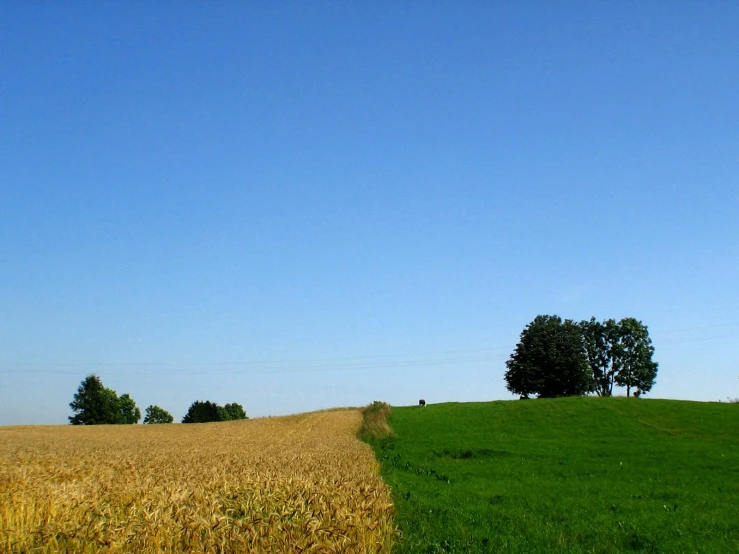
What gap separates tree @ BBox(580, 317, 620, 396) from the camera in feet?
384

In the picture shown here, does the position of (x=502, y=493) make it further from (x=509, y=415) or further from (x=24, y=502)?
(x=509, y=415)

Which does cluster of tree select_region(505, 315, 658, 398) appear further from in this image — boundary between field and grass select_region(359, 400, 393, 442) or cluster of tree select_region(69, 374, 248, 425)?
cluster of tree select_region(69, 374, 248, 425)

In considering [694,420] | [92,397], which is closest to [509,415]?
[694,420]

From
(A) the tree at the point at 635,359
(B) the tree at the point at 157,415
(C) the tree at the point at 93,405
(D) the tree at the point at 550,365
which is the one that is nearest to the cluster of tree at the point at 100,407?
(C) the tree at the point at 93,405

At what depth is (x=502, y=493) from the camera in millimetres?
23281

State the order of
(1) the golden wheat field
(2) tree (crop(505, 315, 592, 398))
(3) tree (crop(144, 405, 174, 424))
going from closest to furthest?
(1) the golden wheat field < (2) tree (crop(505, 315, 592, 398)) < (3) tree (crop(144, 405, 174, 424))

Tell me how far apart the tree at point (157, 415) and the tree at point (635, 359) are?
121 m

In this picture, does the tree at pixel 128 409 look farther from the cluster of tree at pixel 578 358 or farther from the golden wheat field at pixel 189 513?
the golden wheat field at pixel 189 513

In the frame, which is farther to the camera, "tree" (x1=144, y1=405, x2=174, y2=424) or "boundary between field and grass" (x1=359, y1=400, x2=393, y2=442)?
"tree" (x1=144, y1=405, x2=174, y2=424)

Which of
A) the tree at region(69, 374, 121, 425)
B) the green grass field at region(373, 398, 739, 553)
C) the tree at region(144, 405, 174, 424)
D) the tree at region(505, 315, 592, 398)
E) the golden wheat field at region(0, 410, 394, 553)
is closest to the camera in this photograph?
the golden wheat field at region(0, 410, 394, 553)

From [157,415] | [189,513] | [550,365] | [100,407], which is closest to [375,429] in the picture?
[189,513]

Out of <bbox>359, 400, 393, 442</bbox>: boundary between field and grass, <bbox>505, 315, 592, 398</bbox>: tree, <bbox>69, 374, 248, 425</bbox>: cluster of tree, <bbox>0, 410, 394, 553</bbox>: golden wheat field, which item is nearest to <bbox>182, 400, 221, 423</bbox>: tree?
<bbox>69, 374, 248, 425</bbox>: cluster of tree

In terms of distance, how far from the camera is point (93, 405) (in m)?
131

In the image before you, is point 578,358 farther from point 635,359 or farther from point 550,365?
point 635,359
